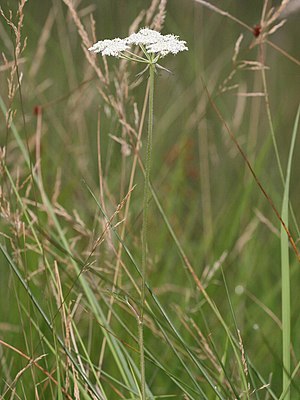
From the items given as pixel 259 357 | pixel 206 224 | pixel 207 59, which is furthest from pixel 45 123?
pixel 207 59

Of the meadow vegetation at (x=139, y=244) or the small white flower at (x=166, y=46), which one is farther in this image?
the meadow vegetation at (x=139, y=244)

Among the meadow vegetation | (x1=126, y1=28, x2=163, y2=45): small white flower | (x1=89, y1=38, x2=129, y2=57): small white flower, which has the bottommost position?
the meadow vegetation

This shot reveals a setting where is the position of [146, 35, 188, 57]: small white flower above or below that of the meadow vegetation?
above

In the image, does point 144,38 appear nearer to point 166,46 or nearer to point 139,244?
point 166,46

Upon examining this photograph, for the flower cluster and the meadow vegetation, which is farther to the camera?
the meadow vegetation

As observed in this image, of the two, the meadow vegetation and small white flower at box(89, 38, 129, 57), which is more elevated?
small white flower at box(89, 38, 129, 57)

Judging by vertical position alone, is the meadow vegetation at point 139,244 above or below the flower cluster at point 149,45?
below

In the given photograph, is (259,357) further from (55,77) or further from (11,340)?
(55,77)

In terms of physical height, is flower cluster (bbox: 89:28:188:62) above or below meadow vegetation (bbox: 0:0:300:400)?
above
